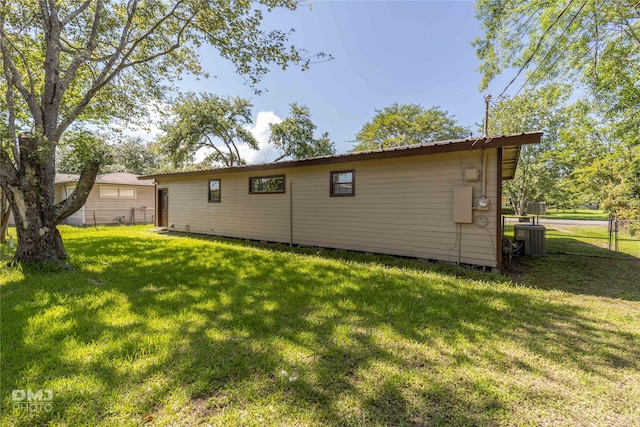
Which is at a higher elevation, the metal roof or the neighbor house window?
the metal roof

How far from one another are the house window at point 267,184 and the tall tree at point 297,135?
41.9 feet

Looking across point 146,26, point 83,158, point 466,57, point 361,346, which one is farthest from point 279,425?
point 466,57

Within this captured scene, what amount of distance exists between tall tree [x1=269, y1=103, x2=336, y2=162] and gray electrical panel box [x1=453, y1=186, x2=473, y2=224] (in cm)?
1683

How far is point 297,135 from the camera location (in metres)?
21.3

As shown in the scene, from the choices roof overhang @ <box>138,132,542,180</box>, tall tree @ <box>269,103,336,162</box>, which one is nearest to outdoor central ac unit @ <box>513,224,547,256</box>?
roof overhang @ <box>138,132,542,180</box>

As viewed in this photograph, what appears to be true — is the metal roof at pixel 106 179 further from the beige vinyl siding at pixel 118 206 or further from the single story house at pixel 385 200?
the single story house at pixel 385 200

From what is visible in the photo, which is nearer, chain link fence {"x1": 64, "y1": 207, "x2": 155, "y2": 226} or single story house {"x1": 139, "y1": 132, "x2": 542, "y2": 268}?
single story house {"x1": 139, "y1": 132, "x2": 542, "y2": 268}

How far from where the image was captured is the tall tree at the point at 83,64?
4734 millimetres

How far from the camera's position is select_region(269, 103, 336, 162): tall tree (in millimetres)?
21359

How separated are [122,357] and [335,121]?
78.1ft

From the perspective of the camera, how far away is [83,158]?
4680mm

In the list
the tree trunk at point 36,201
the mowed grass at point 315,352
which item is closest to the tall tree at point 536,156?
the mowed grass at point 315,352

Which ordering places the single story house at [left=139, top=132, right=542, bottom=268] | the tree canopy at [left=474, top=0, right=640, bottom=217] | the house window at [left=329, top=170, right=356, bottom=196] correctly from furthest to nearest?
the house window at [left=329, top=170, right=356, bottom=196]
the tree canopy at [left=474, top=0, right=640, bottom=217]
the single story house at [left=139, top=132, right=542, bottom=268]

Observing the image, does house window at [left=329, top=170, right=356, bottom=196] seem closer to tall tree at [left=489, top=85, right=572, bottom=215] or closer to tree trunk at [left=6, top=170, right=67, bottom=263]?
tree trunk at [left=6, top=170, right=67, bottom=263]
